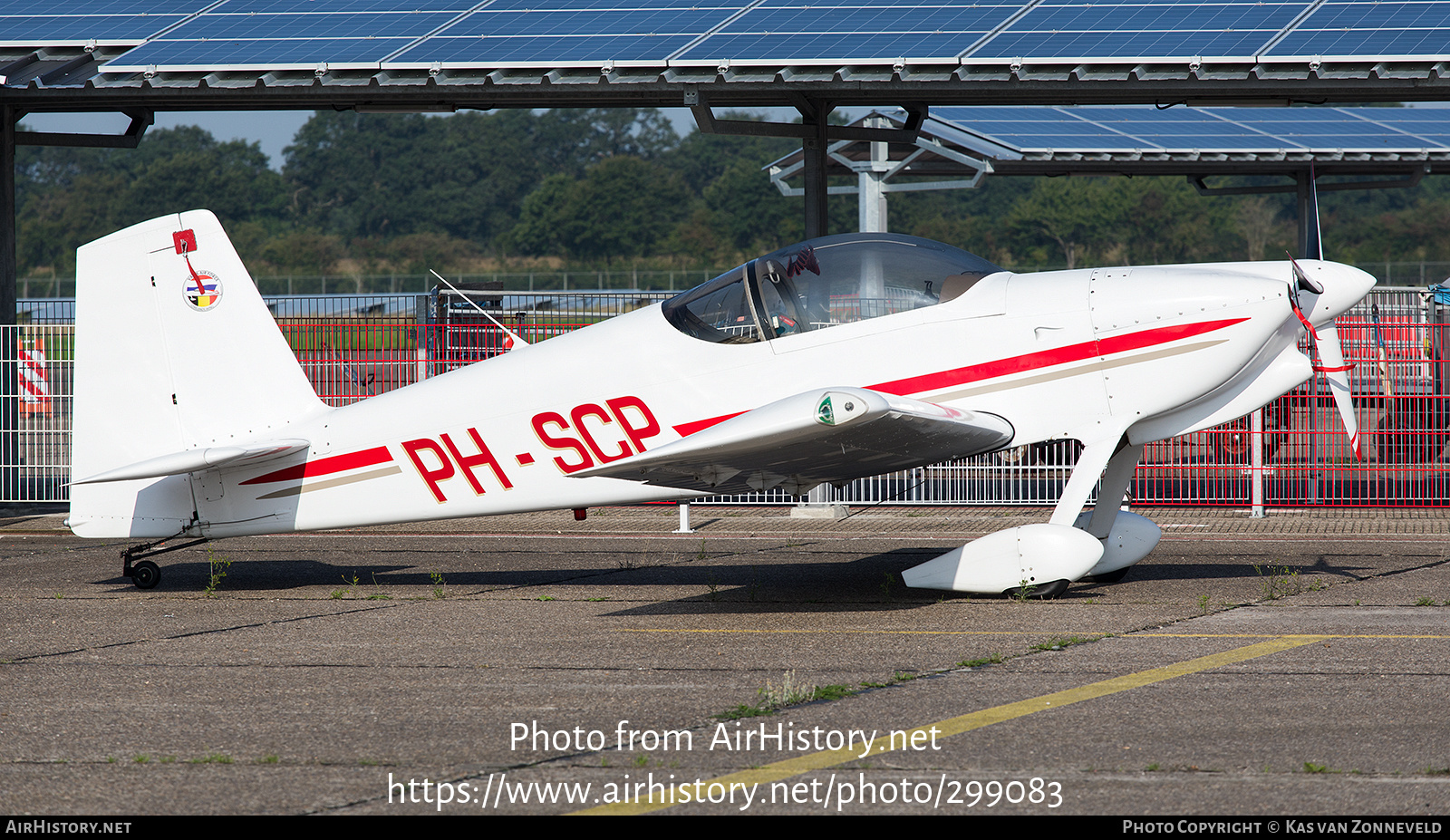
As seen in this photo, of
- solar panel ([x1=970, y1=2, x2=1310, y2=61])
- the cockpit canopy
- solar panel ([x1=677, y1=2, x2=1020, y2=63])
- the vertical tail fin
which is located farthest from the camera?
solar panel ([x1=677, y1=2, x2=1020, y2=63])

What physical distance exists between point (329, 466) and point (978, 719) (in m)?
4.74

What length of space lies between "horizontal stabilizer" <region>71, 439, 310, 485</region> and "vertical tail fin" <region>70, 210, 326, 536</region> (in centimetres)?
18

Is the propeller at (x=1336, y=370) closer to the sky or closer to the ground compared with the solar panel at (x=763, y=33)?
closer to the ground

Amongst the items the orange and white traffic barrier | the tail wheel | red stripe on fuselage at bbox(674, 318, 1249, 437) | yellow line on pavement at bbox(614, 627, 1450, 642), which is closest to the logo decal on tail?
the tail wheel

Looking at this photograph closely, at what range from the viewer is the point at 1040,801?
389 cm

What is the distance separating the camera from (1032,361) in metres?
7.55

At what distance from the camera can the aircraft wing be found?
6590 mm

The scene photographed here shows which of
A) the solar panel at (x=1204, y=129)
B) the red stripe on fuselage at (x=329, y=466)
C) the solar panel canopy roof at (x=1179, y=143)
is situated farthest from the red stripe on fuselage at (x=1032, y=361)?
the solar panel at (x=1204, y=129)

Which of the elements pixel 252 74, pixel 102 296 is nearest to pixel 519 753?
pixel 102 296

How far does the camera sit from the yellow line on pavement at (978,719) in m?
4.01

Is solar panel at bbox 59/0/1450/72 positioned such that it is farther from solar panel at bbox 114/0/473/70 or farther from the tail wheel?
the tail wheel

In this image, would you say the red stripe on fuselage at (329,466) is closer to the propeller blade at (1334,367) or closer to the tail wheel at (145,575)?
the tail wheel at (145,575)

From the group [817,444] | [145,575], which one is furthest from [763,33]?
[145,575]

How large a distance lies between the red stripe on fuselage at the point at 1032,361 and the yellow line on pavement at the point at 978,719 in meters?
1.82
